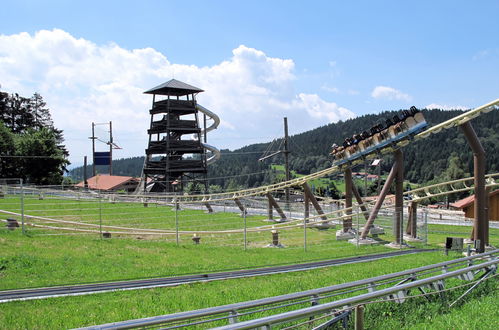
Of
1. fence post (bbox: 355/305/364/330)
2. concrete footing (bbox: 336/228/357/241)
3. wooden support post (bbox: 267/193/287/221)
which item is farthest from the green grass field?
wooden support post (bbox: 267/193/287/221)

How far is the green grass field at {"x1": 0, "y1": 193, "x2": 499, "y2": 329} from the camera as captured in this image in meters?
7.30

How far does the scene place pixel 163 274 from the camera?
12367 mm

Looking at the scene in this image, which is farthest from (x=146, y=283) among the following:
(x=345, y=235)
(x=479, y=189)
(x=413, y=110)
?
(x=413, y=110)

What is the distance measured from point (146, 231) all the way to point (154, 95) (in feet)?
136

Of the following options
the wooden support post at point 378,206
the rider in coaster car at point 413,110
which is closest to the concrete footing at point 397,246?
the wooden support post at point 378,206

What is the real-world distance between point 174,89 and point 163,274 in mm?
49487

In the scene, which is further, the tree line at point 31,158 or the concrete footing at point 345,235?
the tree line at point 31,158

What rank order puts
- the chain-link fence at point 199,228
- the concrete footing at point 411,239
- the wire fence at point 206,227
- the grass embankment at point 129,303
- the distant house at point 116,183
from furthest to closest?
the distant house at point 116,183 → the concrete footing at point 411,239 → the wire fence at point 206,227 → the chain-link fence at point 199,228 → the grass embankment at point 129,303

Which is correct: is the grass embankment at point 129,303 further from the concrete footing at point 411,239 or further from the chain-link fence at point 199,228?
the concrete footing at point 411,239

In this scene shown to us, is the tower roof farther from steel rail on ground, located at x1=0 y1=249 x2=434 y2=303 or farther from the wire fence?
steel rail on ground, located at x1=0 y1=249 x2=434 y2=303

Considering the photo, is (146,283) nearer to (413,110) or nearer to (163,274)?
(163,274)

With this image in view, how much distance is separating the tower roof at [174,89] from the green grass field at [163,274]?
39.5 meters

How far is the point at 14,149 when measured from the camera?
52094mm

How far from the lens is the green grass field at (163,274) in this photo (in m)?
7.30
